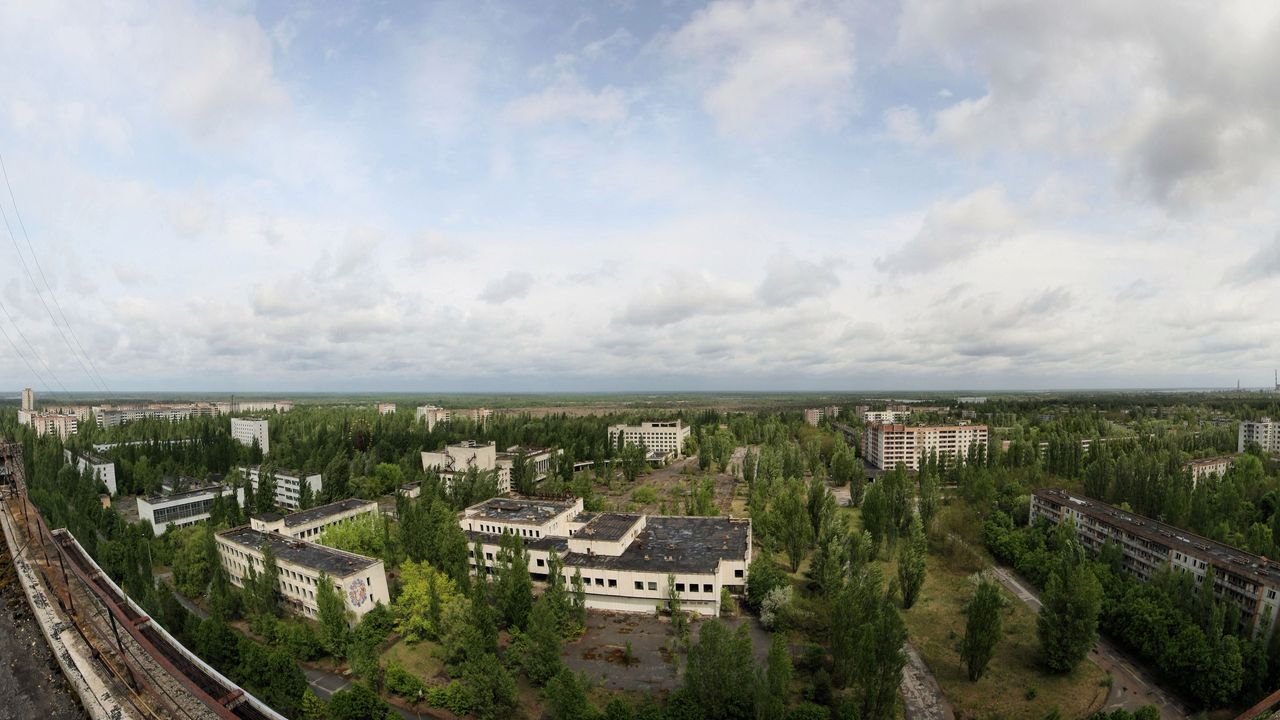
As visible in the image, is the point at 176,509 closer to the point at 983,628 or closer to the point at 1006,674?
the point at 983,628

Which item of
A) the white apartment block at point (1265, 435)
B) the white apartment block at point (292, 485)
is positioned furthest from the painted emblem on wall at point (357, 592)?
the white apartment block at point (1265, 435)

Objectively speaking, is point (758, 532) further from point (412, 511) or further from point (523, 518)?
point (412, 511)

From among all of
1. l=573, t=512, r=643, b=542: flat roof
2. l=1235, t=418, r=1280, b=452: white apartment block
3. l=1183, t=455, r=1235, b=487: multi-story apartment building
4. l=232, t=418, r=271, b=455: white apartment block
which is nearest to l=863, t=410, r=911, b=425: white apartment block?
l=1235, t=418, r=1280, b=452: white apartment block

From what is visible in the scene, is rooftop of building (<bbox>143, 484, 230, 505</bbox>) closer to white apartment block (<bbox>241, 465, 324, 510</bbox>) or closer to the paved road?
white apartment block (<bbox>241, 465, 324, 510</bbox>)

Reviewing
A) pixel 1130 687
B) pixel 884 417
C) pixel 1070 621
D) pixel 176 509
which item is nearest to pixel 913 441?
pixel 884 417

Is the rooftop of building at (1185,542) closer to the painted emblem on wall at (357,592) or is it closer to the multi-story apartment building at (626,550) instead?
the multi-story apartment building at (626,550)
